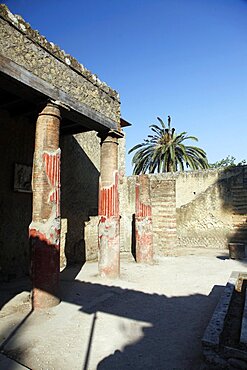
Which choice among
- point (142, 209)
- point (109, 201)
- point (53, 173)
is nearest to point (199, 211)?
point (142, 209)

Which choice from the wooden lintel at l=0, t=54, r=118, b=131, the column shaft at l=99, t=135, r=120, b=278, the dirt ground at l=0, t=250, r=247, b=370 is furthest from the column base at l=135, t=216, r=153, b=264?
the wooden lintel at l=0, t=54, r=118, b=131

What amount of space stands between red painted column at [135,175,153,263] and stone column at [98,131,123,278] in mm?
1907

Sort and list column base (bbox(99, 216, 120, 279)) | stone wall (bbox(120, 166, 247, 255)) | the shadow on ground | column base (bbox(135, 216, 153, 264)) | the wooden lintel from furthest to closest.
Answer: stone wall (bbox(120, 166, 247, 255)), column base (bbox(135, 216, 153, 264)), column base (bbox(99, 216, 120, 279)), the wooden lintel, the shadow on ground

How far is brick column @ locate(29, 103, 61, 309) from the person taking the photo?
3.63 metres

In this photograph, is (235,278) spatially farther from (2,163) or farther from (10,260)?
(2,163)

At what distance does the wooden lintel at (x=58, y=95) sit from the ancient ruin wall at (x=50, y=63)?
88mm

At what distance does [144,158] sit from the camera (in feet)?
51.4

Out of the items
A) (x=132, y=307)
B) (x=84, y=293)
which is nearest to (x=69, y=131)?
(x=84, y=293)

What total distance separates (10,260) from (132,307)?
9.66ft

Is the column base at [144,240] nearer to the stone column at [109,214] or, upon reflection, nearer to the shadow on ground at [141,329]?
the stone column at [109,214]

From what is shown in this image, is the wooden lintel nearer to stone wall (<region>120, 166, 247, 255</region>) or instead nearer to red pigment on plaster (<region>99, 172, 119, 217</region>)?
red pigment on plaster (<region>99, 172, 119, 217</region>)

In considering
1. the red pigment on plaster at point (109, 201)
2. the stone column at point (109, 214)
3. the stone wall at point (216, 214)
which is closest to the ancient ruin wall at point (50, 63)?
the stone column at point (109, 214)

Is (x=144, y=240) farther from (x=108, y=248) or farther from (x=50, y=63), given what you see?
(x=50, y=63)

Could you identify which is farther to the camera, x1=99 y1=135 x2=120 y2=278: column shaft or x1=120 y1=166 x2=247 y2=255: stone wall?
x1=120 y1=166 x2=247 y2=255: stone wall
